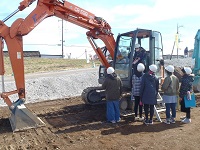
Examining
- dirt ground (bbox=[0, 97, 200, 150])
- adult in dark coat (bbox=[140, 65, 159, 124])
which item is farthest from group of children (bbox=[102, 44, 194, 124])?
dirt ground (bbox=[0, 97, 200, 150])

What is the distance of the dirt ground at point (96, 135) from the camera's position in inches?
255

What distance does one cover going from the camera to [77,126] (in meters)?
8.16

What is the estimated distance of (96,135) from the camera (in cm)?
729

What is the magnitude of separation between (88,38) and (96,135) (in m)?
4.34

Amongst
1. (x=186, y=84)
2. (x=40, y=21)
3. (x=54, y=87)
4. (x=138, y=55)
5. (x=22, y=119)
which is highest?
(x=40, y=21)

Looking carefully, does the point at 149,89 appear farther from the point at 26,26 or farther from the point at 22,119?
the point at 26,26

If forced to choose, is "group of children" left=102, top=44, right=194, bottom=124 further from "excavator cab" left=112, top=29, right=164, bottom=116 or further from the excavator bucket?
the excavator bucket

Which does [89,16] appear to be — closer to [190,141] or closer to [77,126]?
[77,126]

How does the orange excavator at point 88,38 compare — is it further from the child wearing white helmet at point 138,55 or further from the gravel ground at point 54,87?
the gravel ground at point 54,87

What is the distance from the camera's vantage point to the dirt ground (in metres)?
6.48

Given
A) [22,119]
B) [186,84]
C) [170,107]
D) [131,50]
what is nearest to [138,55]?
[131,50]

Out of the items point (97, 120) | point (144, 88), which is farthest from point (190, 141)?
point (97, 120)

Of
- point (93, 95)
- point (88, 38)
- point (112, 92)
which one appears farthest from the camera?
point (93, 95)

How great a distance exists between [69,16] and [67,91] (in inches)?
251
